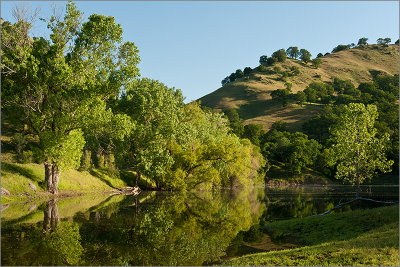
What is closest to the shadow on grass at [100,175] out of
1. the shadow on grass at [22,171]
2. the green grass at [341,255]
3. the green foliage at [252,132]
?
the shadow on grass at [22,171]

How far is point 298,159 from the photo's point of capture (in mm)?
115438

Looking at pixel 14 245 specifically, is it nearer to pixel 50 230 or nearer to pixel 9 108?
pixel 50 230

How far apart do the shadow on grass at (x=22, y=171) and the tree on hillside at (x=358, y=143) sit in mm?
34648

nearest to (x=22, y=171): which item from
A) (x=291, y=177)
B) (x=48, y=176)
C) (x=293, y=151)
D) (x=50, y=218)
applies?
(x=48, y=176)

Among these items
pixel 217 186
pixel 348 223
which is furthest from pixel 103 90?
pixel 217 186

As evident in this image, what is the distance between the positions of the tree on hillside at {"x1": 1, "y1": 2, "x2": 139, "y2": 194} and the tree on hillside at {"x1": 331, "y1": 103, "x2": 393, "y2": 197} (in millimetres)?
24858

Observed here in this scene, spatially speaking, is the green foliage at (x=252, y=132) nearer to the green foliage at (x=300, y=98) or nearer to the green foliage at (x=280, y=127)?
the green foliage at (x=280, y=127)

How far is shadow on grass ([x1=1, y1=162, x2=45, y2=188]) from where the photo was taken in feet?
117

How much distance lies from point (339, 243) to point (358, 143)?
1809 cm

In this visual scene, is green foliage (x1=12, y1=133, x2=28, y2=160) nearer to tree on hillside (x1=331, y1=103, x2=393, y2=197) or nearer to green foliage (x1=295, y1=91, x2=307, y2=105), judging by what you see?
tree on hillside (x1=331, y1=103, x2=393, y2=197)

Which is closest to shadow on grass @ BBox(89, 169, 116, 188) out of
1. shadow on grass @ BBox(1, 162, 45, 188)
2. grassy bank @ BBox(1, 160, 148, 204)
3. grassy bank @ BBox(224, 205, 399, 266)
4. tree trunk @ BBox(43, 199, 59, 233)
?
grassy bank @ BBox(1, 160, 148, 204)

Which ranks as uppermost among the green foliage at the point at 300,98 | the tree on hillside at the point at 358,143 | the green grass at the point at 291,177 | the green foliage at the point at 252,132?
the green foliage at the point at 300,98

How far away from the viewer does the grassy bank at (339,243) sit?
12922 millimetres

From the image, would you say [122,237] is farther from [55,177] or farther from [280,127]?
[280,127]
